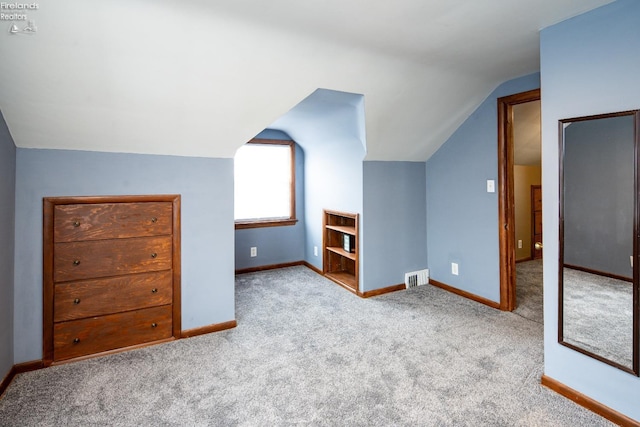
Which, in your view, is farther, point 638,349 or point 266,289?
point 266,289

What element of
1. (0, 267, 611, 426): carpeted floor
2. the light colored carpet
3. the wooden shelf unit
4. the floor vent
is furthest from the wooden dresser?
the light colored carpet

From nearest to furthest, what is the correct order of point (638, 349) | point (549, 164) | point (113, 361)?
1. point (638, 349)
2. point (549, 164)
3. point (113, 361)

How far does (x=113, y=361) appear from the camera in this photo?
2.34 meters

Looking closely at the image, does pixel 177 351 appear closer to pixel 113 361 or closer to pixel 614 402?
pixel 113 361

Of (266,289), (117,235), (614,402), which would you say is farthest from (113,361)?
(614,402)

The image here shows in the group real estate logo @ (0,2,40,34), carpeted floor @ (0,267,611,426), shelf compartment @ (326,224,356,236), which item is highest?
real estate logo @ (0,2,40,34)

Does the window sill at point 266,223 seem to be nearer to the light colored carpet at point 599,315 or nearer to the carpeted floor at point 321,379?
the carpeted floor at point 321,379

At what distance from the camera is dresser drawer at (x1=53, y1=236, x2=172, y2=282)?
233 cm

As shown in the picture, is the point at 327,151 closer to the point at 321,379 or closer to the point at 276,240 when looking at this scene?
the point at 276,240

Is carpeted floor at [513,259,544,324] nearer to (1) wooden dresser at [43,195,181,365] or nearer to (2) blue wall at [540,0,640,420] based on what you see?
(2) blue wall at [540,0,640,420]

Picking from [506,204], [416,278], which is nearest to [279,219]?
[416,278]

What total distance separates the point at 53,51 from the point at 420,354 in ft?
9.20

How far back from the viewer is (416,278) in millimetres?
3906

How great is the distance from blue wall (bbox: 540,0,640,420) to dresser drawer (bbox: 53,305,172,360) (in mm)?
2664
